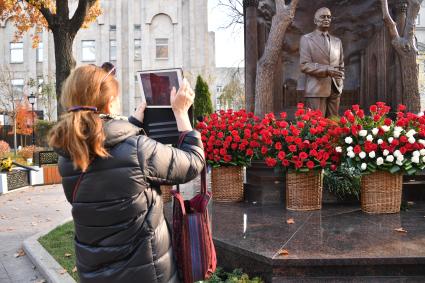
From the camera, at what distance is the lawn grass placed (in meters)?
5.86

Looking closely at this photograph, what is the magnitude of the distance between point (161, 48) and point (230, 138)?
1462 inches

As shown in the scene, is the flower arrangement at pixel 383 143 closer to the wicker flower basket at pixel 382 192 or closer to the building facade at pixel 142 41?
the wicker flower basket at pixel 382 192

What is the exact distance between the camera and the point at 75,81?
213 centimetres

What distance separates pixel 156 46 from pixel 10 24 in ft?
49.3

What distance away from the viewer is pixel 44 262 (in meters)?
6.00

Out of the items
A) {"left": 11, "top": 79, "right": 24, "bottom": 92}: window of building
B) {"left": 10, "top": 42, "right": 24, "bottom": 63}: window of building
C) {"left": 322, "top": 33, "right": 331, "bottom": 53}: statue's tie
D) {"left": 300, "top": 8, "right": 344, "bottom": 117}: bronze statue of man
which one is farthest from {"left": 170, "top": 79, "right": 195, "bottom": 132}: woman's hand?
{"left": 10, "top": 42, "right": 24, "bottom": 63}: window of building

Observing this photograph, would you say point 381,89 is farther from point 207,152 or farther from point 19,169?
point 19,169

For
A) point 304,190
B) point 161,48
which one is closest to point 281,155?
point 304,190

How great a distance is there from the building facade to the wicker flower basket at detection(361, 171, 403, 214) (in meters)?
35.5

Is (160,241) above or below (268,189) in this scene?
above

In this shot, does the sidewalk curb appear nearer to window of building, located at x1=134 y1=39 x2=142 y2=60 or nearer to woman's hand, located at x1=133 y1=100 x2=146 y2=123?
woman's hand, located at x1=133 y1=100 x2=146 y2=123

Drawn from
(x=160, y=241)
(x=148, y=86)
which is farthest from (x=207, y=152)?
(x=160, y=241)

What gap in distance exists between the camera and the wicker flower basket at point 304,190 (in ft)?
18.3

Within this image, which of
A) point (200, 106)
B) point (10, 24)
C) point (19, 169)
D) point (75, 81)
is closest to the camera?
point (75, 81)
